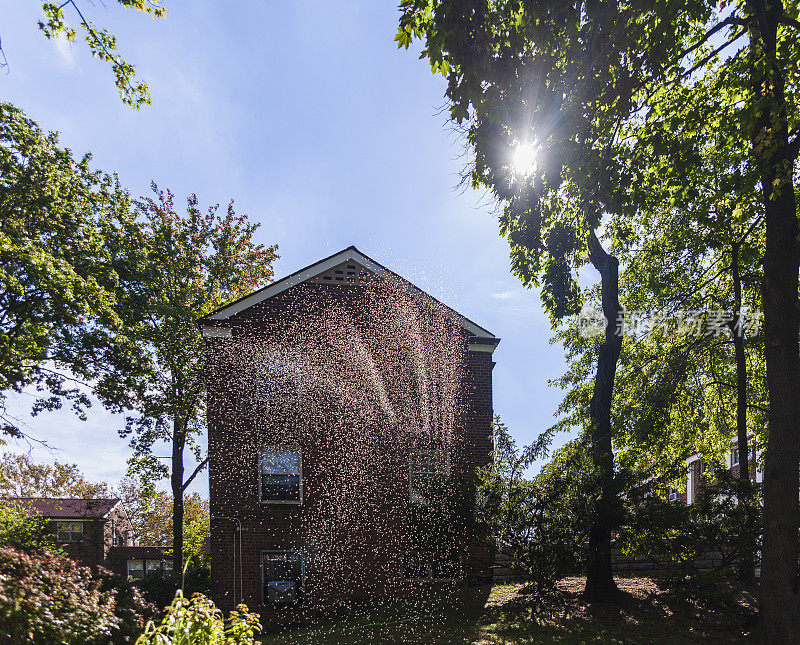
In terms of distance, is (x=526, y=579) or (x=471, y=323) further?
(x=471, y=323)

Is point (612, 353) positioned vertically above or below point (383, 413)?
above

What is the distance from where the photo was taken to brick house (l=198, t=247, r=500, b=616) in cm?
1580

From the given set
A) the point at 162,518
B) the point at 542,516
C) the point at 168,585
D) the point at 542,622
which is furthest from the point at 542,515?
the point at 162,518

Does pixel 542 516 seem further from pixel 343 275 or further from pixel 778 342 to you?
pixel 343 275

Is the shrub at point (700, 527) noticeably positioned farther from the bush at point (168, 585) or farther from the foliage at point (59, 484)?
the foliage at point (59, 484)

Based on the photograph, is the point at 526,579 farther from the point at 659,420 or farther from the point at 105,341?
the point at 105,341

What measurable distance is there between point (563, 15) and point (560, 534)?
9593mm

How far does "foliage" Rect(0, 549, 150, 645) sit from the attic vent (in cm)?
1137


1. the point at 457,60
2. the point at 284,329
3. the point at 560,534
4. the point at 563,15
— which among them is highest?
the point at 563,15

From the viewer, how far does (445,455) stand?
1711 cm

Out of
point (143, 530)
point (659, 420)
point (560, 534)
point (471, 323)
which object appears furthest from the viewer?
point (143, 530)

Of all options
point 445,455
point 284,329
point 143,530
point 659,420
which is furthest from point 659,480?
point 143,530

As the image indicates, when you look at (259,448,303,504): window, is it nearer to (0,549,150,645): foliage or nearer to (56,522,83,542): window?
(0,549,150,645): foliage

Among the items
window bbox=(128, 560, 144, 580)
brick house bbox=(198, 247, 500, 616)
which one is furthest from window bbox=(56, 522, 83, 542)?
brick house bbox=(198, 247, 500, 616)
